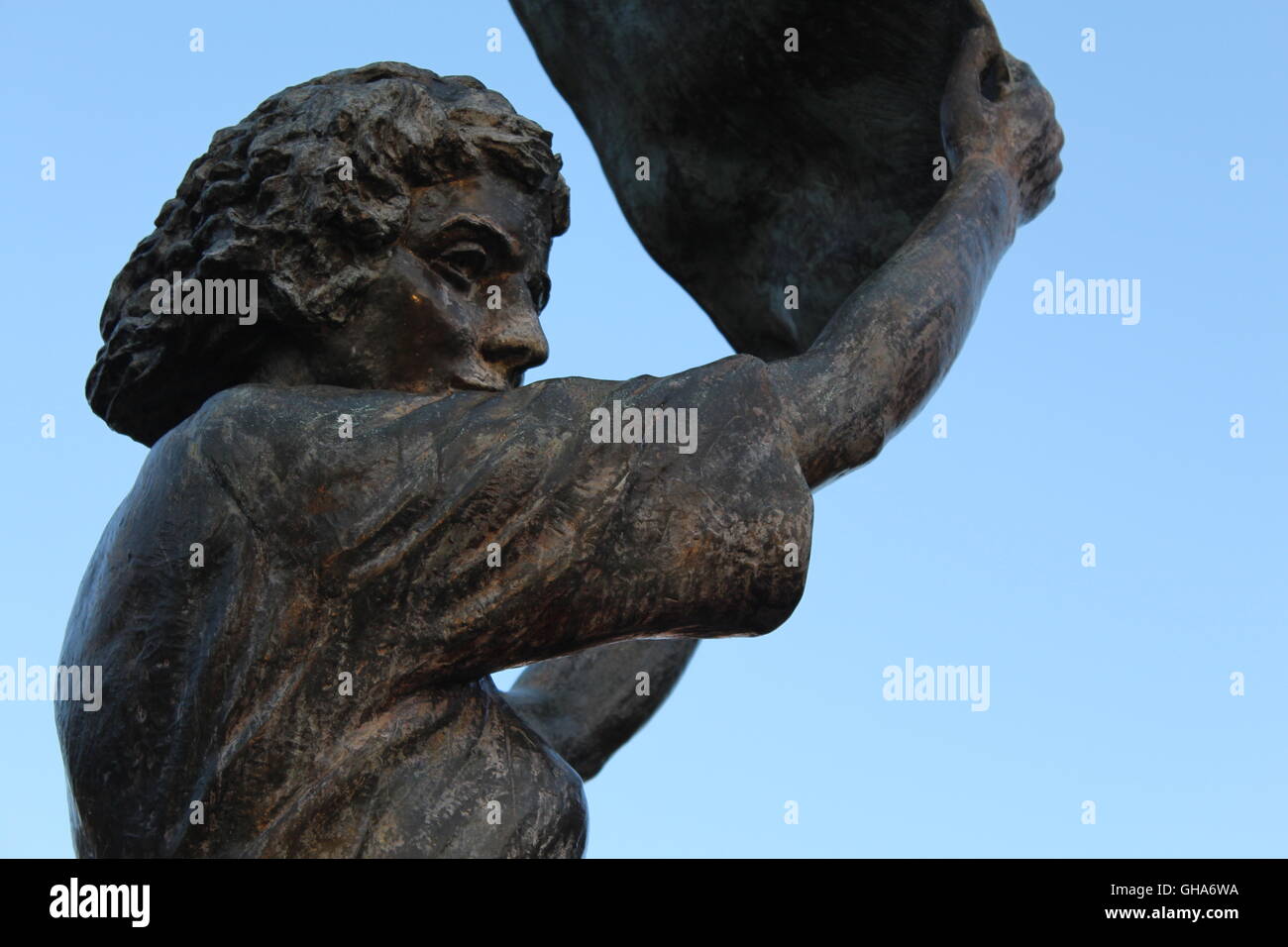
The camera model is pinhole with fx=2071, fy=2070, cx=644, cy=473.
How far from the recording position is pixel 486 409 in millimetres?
4613

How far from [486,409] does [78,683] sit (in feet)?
3.63

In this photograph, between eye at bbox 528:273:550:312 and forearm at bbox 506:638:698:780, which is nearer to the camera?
eye at bbox 528:273:550:312

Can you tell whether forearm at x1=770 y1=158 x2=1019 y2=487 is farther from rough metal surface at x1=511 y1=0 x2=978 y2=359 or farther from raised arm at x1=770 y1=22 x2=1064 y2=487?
rough metal surface at x1=511 y1=0 x2=978 y2=359

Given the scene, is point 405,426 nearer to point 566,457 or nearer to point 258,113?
point 566,457

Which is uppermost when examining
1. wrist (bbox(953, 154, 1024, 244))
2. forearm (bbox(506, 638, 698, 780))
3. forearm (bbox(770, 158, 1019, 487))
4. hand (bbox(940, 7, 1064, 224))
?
hand (bbox(940, 7, 1064, 224))

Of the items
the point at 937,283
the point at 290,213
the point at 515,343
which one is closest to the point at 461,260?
the point at 515,343

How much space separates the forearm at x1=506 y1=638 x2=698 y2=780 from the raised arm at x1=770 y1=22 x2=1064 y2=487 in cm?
120

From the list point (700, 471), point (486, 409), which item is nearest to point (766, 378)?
point (700, 471)

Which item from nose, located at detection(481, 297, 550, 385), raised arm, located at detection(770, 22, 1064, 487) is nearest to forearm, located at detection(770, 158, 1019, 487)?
raised arm, located at detection(770, 22, 1064, 487)

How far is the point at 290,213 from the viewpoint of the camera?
4777 mm

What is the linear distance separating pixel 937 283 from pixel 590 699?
5.12ft

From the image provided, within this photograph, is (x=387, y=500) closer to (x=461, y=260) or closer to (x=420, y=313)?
(x=420, y=313)

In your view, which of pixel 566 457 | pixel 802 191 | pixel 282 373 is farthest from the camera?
pixel 802 191

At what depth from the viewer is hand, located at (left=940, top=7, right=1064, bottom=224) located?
5613mm
